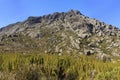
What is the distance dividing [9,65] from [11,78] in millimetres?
102150

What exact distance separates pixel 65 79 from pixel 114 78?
221 ft

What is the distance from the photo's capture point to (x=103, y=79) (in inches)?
5128

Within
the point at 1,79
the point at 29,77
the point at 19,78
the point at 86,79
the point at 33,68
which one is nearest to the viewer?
the point at 1,79

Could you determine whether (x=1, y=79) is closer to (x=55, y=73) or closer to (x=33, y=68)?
(x=33, y=68)

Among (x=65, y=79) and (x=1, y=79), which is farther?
(x=65, y=79)

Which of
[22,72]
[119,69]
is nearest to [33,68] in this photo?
[22,72]

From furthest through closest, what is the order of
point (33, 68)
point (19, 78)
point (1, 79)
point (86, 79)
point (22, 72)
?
point (86, 79) < point (33, 68) < point (22, 72) < point (19, 78) < point (1, 79)

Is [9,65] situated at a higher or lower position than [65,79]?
higher

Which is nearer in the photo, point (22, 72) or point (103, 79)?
point (22, 72)

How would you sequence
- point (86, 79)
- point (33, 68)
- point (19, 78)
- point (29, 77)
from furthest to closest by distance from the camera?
point (86, 79), point (33, 68), point (29, 77), point (19, 78)

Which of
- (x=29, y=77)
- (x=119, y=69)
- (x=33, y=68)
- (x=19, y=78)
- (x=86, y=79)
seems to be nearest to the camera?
(x=19, y=78)

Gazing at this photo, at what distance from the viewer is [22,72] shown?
11588 cm

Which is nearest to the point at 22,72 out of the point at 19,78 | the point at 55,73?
the point at 19,78

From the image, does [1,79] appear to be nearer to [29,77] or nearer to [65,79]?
[29,77]
